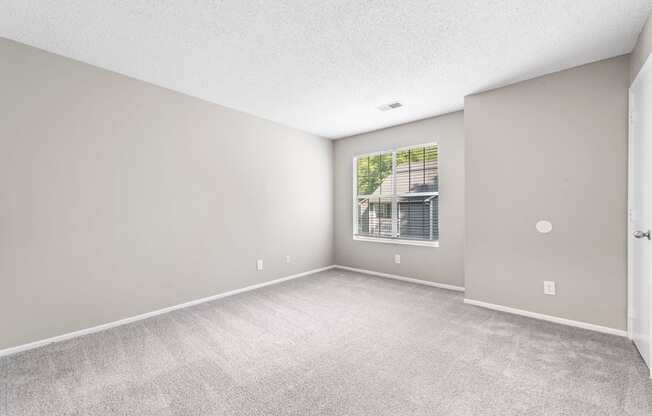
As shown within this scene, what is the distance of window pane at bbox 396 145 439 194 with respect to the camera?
4207 millimetres

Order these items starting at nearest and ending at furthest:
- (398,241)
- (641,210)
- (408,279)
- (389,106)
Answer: (641,210), (389,106), (408,279), (398,241)

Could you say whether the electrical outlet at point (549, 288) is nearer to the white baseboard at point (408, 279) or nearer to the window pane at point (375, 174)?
the white baseboard at point (408, 279)

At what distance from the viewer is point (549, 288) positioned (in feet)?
9.12

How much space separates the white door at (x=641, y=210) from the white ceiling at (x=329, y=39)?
22.1 inches

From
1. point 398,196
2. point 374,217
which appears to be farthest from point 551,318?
point 374,217

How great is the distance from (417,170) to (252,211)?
8.56 feet

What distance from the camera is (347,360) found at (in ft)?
6.81

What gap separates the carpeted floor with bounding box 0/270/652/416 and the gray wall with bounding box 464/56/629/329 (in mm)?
359

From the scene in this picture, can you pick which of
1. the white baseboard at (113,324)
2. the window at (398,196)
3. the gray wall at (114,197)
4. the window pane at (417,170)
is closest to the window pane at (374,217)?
the window at (398,196)

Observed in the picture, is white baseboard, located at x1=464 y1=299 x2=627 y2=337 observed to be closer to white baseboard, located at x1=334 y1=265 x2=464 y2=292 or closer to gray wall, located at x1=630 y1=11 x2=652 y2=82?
white baseboard, located at x1=334 y1=265 x2=464 y2=292

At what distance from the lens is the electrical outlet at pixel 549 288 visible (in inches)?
109

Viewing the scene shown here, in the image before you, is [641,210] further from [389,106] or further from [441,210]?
[389,106]

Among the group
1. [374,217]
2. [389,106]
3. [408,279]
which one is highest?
[389,106]

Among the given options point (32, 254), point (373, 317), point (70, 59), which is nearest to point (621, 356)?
point (373, 317)
